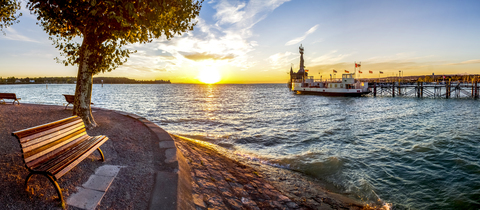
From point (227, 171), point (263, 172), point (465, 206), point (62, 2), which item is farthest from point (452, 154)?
point (62, 2)

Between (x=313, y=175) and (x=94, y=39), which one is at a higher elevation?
(x=94, y=39)

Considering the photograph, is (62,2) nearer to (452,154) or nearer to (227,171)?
(227,171)

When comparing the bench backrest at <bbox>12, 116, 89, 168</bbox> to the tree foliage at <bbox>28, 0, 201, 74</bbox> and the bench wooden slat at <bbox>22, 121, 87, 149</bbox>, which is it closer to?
the bench wooden slat at <bbox>22, 121, 87, 149</bbox>

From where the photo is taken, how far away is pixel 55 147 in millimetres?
3863

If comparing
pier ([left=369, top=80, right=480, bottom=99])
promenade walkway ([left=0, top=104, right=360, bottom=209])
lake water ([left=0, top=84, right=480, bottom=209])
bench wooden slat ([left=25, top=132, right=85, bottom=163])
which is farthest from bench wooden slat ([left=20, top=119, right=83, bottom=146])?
pier ([left=369, top=80, right=480, bottom=99])

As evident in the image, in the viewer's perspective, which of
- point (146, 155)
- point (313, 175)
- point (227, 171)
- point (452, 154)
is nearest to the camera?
point (146, 155)

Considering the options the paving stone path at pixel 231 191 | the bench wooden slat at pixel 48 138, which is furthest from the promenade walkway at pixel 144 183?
the bench wooden slat at pixel 48 138

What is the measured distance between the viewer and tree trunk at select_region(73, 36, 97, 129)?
25.4 ft

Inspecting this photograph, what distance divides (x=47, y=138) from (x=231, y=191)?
12.0 ft

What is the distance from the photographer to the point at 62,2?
689 cm

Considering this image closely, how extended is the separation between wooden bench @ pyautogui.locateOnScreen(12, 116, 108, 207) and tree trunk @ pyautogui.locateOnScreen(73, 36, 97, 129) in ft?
12.5

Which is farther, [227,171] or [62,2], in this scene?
[62,2]

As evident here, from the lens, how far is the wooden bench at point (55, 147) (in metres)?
3.07

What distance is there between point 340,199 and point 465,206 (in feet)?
11.3
